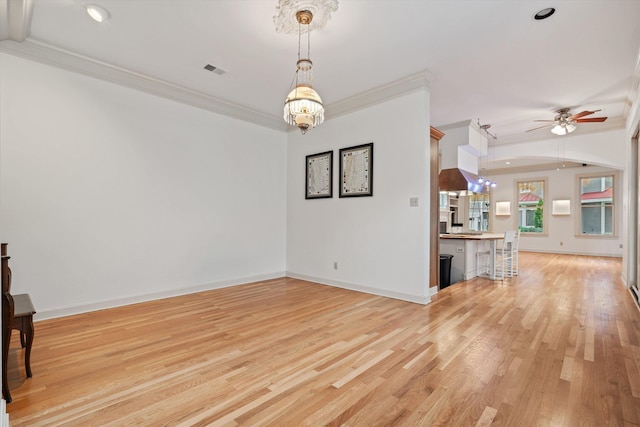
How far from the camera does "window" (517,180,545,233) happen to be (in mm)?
10922

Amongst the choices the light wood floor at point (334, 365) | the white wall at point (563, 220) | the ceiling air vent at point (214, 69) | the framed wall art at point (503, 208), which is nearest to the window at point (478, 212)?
the framed wall art at point (503, 208)

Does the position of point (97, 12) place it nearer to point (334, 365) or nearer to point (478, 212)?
point (334, 365)

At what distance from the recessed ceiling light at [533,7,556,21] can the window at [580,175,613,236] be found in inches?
379

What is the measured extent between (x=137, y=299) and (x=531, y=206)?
12546 millimetres

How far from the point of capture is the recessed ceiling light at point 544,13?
9.34 ft

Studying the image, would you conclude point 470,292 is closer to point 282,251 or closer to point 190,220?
point 282,251

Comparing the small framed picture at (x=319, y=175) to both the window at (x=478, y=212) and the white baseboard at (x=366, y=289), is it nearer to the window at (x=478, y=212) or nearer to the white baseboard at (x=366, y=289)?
the white baseboard at (x=366, y=289)

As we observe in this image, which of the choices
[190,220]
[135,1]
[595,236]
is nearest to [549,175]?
[595,236]

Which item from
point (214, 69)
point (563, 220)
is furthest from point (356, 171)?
point (563, 220)

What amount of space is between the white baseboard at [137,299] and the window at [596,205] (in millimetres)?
10721

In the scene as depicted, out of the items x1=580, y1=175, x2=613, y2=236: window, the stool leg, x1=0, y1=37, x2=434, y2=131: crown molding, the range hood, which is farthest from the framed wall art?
the stool leg

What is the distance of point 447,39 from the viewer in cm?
331

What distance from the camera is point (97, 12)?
286 cm

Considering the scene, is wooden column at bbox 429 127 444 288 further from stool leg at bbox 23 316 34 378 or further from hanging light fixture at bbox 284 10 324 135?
stool leg at bbox 23 316 34 378
